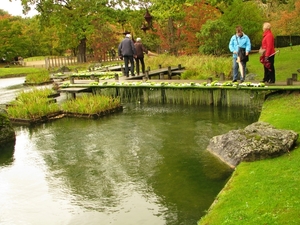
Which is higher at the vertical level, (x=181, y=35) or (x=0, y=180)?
(x=181, y=35)

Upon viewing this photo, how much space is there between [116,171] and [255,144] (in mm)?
2654

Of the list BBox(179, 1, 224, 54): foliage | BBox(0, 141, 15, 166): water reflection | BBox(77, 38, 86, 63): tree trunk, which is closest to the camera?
BBox(0, 141, 15, 166): water reflection

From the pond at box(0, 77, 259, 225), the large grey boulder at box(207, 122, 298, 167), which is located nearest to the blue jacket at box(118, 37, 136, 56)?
the pond at box(0, 77, 259, 225)

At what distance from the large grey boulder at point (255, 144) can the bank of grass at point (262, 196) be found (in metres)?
0.16

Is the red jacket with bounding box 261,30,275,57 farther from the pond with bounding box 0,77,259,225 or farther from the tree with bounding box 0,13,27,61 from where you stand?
the tree with bounding box 0,13,27,61

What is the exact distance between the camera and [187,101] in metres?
13.3

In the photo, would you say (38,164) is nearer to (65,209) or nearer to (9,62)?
(65,209)

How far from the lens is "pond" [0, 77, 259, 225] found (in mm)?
5609

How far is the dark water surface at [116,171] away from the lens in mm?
5602

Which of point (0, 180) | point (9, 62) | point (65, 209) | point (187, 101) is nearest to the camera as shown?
point (65, 209)

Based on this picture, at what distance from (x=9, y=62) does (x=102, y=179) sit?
3821 cm

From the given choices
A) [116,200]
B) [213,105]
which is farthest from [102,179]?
[213,105]

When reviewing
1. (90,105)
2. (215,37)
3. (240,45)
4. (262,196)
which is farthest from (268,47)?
(215,37)

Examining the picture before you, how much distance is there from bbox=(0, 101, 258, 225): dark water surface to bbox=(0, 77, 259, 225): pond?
0.05 feet
